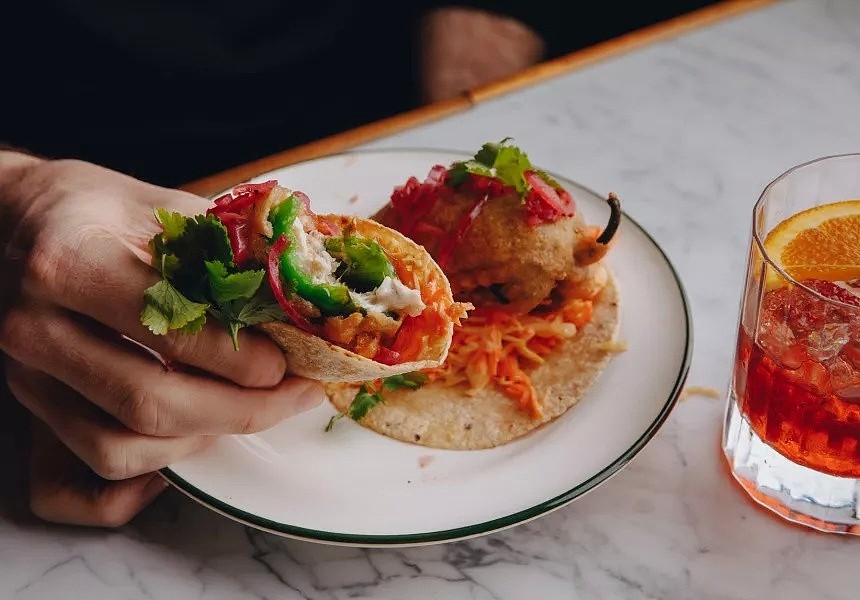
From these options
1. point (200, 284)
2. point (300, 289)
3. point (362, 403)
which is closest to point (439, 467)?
point (362, 403)

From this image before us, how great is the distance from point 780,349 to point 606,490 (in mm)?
444

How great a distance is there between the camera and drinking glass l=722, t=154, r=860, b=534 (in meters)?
1.62

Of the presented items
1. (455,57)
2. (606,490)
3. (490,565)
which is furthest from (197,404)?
(455,57)

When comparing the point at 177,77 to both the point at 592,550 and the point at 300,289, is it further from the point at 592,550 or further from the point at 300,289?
the point at 592,550

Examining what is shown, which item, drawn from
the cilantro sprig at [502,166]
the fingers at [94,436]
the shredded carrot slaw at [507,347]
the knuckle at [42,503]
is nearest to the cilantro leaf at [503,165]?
the cilantro sprig at [502,166]

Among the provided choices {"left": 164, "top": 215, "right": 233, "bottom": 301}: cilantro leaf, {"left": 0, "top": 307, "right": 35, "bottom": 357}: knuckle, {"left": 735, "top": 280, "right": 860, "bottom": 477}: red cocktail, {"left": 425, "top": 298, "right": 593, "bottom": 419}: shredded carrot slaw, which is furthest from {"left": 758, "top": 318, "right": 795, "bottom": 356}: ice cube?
{"left": 0, "top": 307, "right": 35, "bottom": 357}: knuckle

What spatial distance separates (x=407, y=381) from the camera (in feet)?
6.98

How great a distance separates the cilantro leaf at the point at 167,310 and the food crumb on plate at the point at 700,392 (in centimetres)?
110

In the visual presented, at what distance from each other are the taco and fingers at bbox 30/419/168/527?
488mm

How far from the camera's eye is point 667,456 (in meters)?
1.98

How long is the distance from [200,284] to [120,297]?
138 millimetres

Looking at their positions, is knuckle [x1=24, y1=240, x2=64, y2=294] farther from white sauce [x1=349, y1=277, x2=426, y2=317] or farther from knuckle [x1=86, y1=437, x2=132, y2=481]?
white sauce [x1=349, y1=277, x2=426, y2=317]

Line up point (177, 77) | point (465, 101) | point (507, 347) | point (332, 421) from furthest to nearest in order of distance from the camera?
1. point (177, 77)
2. point (465, 101)
3. point (507, 347)
4. point (332, 421)

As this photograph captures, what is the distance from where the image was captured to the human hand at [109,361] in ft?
5.33
